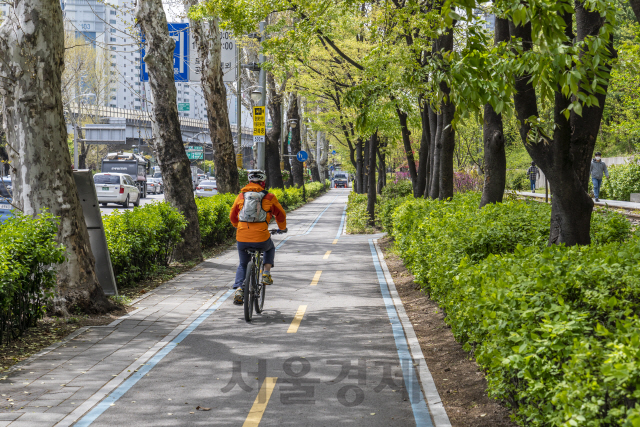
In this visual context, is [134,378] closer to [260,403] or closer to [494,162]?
[260,403]

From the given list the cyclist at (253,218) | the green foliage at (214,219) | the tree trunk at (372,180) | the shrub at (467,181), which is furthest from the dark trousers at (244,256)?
the shrub at (467,181)

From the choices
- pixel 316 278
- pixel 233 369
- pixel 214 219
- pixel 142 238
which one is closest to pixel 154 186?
pixel 214 219

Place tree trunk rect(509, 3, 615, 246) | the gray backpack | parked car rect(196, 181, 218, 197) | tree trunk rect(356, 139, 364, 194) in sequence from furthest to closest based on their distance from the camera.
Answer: parked car rect(196, 181, 218, 197) < tree trunk rect(356, 139, 364, 194) < the gray backpack < tree trunk rect(509, 3, 615, 246)

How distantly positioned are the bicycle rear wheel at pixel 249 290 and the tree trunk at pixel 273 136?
27.4 metres

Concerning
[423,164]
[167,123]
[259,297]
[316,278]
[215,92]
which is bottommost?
[316,278]

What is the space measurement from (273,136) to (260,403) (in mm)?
32326

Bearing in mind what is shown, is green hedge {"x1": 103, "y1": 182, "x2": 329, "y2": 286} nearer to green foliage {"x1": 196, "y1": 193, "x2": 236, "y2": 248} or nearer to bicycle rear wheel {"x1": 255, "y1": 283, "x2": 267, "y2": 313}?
green foliage {"x1": 196, "y1": 193, "x2": 236, "y2": 248}

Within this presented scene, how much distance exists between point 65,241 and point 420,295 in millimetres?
5722

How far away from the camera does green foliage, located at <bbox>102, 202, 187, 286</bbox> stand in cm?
1065

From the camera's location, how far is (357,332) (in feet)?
26.8

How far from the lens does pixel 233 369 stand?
6375mm

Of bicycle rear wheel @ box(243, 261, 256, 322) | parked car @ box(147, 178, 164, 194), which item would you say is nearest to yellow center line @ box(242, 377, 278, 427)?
bicycle rear wheel @ box(243, 261, 256, 322)

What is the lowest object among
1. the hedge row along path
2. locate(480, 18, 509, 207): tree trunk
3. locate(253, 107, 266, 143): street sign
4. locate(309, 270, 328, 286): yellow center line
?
locate(309, 270, 328, 286): yellow center line

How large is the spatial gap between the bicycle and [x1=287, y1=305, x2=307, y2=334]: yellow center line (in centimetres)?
56
